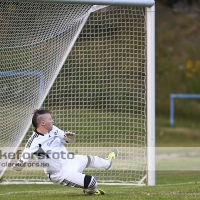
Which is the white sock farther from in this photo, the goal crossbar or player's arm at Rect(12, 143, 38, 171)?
the goal crossbar

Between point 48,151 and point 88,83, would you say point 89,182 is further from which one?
point 88,83

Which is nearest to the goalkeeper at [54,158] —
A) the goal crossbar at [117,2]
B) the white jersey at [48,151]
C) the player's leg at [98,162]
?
the white jersey at [48,151]

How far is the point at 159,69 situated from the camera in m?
24.1

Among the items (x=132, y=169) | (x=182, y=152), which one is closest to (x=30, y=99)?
(x=132, y=169)

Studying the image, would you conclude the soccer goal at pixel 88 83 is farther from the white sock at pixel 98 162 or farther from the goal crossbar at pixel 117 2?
the white sock at pixel 98 162

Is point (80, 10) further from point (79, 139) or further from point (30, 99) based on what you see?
point (79, 139)

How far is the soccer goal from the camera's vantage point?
929cm

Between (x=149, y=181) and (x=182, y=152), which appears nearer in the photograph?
(x=149, y=181)

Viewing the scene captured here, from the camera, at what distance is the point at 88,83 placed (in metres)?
10.3

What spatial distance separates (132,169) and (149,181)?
Answer: 32.2 inches

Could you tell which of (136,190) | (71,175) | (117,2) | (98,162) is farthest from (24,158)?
(117,2)

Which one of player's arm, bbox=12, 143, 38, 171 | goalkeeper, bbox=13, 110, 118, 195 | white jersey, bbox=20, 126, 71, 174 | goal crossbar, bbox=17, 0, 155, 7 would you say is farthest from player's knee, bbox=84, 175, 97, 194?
goal crossbar, bbox=17, 0, 155, 7

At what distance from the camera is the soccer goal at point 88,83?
9289 mm

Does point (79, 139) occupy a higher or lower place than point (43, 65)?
lower
